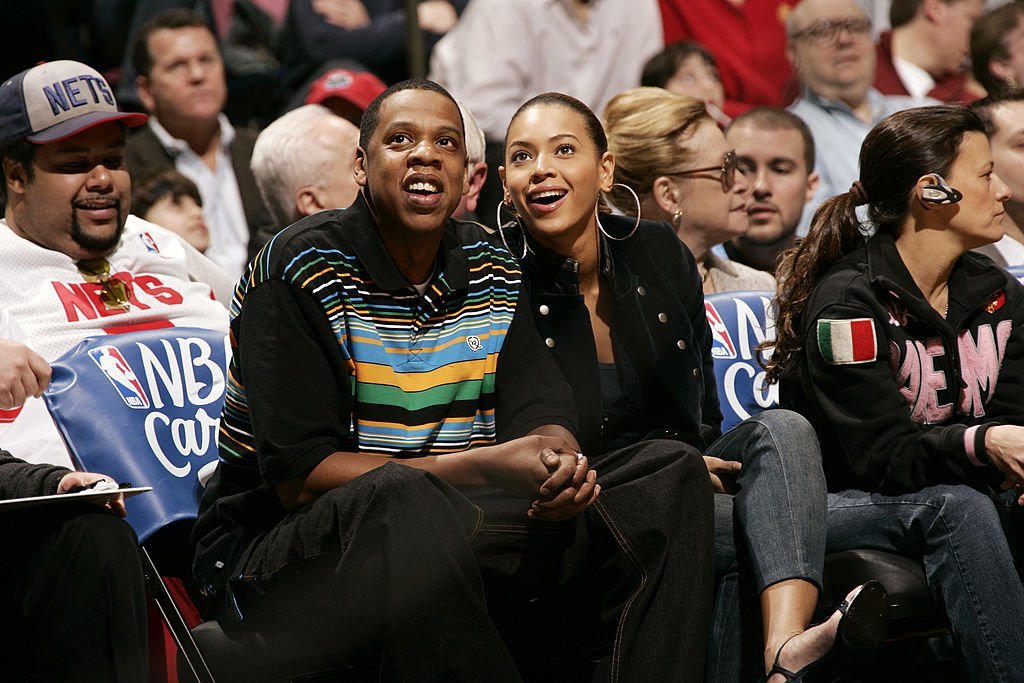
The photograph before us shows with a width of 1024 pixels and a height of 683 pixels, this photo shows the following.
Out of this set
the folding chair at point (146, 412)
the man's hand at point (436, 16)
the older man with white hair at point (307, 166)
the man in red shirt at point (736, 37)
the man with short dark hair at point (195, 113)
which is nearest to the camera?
the folding chair at point (146, 412)

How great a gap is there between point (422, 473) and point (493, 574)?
0.30m

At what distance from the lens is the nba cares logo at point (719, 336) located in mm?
4062

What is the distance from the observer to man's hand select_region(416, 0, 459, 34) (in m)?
6.81

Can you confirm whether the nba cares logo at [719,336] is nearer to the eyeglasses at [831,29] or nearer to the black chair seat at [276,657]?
the black chair seat at [276,657]

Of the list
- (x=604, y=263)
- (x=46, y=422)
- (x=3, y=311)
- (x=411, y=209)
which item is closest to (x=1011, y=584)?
(x=604, y=263)

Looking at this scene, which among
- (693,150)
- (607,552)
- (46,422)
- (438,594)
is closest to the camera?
(438,594)

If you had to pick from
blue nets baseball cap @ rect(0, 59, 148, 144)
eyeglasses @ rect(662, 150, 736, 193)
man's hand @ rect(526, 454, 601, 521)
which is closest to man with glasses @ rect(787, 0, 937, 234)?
eyeglasses @ rect(662, 150, 736, 193)

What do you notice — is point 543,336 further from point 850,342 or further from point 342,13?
point 342,13

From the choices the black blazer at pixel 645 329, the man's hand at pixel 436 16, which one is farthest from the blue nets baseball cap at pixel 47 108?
the man's hand at pixel 436 16

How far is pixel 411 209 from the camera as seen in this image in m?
3.09

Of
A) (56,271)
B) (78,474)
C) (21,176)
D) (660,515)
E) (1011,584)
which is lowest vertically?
(1011,584)

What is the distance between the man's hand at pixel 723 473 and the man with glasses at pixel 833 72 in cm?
300

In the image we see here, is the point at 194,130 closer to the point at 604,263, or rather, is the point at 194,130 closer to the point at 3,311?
the point at 3,311

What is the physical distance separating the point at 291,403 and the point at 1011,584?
1.62 metres
